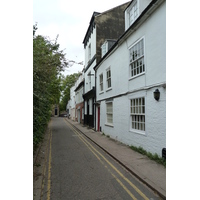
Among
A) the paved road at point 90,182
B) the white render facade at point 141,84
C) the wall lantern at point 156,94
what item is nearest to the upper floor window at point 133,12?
the white render facade at point 141,84

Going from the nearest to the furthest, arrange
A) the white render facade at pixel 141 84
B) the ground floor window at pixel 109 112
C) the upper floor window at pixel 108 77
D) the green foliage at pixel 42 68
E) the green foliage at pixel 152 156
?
1. the green foliage at pixel 42 68
2. the green foliage at pixel 152 156
3. the white render facade at pixel 141 84
4. the ground floor window at pixel 109 112
5. the upper floor window at pixel 108 77

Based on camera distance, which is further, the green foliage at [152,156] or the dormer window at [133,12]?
the dormer window at [133,12]

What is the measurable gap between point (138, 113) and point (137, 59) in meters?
2.71

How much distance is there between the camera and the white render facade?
23.4 feet

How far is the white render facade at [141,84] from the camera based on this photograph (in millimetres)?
7145

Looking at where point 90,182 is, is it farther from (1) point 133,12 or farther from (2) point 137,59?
(1) point 133,12

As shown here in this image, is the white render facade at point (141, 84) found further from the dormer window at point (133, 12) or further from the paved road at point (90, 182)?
the paved road at point (90, 182)

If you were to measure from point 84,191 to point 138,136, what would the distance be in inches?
193

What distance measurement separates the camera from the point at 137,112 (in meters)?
9.44

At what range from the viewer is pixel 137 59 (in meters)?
9.35

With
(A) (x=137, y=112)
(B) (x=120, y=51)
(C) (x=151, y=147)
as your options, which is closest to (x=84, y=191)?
(C) (x=151, y=147)

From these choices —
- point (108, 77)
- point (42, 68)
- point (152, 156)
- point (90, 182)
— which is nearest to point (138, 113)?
point (152, 156)

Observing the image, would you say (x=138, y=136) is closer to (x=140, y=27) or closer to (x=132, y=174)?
(x=132, y=174)

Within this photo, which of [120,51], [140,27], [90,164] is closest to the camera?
[90,164]
